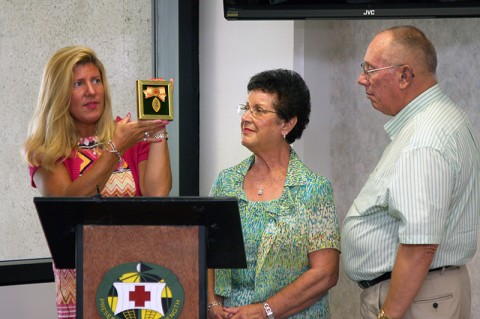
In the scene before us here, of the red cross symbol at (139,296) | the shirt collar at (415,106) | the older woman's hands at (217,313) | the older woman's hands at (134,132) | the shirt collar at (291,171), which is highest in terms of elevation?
the shirt collar at (415,106)

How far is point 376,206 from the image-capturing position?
117 inches

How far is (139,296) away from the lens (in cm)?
250

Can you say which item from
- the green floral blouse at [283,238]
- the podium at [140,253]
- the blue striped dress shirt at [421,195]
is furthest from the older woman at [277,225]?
the podium at [140,253]

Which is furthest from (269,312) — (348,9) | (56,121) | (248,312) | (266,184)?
(348,9)

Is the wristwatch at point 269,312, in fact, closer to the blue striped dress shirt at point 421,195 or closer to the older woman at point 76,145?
the blue striped dress shirt at point 421,195

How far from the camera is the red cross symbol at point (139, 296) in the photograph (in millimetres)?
2496

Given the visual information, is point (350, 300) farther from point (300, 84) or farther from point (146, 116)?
point (146, 116)

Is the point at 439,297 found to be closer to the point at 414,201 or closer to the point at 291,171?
the point at 414,201

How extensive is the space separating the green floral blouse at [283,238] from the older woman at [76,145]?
0.38m

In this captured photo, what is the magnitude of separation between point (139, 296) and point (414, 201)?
928 millimetres

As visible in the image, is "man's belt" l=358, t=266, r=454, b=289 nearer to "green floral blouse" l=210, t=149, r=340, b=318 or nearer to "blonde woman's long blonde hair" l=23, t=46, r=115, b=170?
"green floral blouse" l=210, t=149, r=340, b=318

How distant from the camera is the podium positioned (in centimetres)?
249

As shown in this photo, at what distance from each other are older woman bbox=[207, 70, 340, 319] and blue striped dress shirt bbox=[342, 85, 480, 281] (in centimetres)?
13

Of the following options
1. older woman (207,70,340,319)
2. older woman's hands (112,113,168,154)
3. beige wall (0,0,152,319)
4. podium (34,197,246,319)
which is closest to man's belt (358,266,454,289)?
older woman (207,70,340,319)
